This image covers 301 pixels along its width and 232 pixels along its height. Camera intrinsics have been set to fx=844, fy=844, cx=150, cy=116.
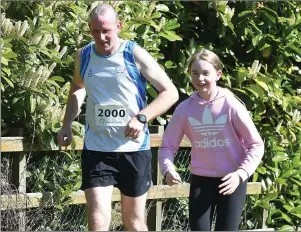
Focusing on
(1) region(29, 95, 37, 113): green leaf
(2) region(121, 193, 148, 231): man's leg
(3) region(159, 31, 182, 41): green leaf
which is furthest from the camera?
(3) region(159, 31, 182, 41): green leaf

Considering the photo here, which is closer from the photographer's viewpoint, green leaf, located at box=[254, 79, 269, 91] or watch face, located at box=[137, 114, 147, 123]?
watch face, located at box=[137, 114, 147, 123]

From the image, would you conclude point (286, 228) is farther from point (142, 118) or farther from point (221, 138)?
point (142, 118)

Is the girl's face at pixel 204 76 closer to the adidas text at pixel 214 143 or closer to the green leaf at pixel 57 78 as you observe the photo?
the adidas text at pixel 214 143

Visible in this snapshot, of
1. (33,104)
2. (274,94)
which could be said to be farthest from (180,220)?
(33,104)

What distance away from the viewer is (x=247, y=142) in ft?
17.4

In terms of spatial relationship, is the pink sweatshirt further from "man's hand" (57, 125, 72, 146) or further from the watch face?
"man's hand" (57, 125, 72, 146)

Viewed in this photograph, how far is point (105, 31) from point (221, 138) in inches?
40.3

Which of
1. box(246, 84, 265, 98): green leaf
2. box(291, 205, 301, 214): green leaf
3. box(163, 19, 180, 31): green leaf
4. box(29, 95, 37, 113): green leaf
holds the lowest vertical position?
box(291, 205, 301, 214): green leaf

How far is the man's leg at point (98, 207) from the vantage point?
5520 millimetres

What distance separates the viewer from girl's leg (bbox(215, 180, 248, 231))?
17.3 ft

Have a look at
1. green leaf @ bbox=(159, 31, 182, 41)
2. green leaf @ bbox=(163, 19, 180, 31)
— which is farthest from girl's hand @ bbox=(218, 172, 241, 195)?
green leaf @ bbox=(163, 19, 180, 31)

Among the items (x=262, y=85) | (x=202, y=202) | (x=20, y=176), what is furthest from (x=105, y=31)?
(x=262, y=85)

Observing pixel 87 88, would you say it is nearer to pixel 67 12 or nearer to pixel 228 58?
pixel 67 12

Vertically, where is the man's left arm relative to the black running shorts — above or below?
above
